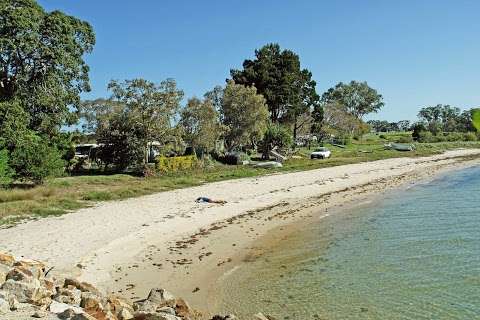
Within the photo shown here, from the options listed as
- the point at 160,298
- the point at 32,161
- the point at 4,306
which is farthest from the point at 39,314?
the point at 32,161

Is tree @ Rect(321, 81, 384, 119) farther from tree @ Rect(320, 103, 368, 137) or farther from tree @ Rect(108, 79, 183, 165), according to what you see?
tree @ Rect(108, 79, 183, 165)

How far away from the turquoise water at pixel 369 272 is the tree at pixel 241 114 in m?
28.4

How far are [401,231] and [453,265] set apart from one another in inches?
210

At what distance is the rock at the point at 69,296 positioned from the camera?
29.4 feet

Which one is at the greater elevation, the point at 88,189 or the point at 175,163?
the point at 175,163

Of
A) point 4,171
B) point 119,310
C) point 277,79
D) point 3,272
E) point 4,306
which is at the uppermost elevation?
point 277,79

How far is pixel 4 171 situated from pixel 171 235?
13855mm

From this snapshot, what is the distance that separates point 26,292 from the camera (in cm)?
829

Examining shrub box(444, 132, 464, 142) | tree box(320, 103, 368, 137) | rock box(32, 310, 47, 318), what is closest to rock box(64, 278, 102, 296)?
rock box(32, 310, 47, 318)

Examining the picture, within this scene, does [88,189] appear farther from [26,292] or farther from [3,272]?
[26,292]

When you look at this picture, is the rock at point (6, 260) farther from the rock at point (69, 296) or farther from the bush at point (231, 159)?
the bush at point (231, 159)

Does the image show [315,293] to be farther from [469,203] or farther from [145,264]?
[469,203]

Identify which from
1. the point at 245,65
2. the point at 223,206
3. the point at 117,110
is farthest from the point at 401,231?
the point at 245,65

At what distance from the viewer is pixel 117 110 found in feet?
126
